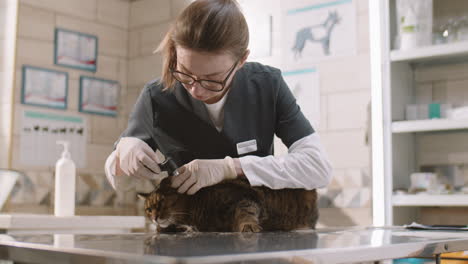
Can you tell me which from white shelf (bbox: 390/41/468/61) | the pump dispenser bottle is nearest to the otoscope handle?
the pump dispenser bottle

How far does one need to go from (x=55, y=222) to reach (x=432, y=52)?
57.6 inches

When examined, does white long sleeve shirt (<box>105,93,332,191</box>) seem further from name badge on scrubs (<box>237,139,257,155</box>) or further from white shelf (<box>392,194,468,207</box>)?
white shelf (<box>392,194,468,207</box>)

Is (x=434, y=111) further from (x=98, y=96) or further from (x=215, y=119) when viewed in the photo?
(x=98, y=96)

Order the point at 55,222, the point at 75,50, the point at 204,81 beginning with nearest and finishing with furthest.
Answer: the point at 204,81
the point at 55,222
the point at 75,50

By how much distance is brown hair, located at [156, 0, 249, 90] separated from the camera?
1.03 metres

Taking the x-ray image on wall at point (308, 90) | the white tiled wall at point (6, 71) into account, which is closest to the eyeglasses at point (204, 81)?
the x-ray image on wall at point (308, 90)

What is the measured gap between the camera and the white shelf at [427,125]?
1.95 m

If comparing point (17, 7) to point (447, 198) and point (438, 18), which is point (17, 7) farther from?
point (447, 198)

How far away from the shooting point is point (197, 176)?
1023 mm

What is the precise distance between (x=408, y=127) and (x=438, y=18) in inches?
17.1

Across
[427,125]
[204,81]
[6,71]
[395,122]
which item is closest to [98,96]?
[6,71]

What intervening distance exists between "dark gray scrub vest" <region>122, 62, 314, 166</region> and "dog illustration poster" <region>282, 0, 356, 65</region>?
1.32 meters

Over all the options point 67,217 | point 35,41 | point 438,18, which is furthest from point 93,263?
point 35,41

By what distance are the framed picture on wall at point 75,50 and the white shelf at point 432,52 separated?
1.88 m
